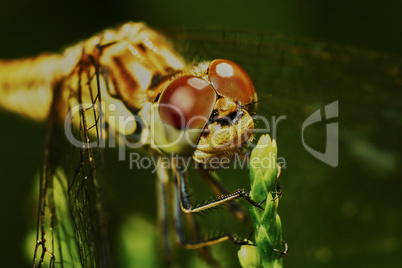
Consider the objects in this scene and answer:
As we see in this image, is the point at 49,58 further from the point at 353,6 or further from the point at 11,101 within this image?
the point at 353,6

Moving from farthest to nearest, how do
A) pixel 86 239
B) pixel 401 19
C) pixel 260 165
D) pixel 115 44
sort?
pixel 401 19
pixel 115 44
pixel 86 239
pixel 260 165

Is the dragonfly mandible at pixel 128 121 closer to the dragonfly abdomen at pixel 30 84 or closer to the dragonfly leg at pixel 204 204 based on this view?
the dragonfly leg at pixel 204 204

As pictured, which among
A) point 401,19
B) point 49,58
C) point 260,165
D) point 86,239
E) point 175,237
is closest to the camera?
point 260,165

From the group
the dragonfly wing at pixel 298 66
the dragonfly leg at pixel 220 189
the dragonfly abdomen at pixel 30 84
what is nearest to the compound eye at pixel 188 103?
the dragonfly leg at pixel 220 189

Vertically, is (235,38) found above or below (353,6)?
below

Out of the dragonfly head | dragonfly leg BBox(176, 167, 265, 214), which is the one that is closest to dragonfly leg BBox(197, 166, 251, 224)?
dragonfly leg BBox(176, 167, 265, 214)

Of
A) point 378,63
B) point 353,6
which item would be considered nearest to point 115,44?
point 378,63

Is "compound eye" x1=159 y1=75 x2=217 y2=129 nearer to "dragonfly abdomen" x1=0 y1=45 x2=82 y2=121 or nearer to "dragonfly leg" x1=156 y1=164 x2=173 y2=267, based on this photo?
"dragonfly leg" x1=156 y1=164 x2=173 y2=267

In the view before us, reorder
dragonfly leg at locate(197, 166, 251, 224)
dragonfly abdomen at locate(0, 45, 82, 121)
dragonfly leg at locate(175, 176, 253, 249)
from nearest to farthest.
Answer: dragonfly leg at locate(175, 176, 253, 249)
dragonfly leg at locate(197, 166, 251, 224)
dragonfly abdomen at locate(0, 45, 82, 121)

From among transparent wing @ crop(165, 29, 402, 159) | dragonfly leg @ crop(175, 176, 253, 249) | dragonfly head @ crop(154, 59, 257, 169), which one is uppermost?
transparent wing @ crop(165, 29, 402, 159)
